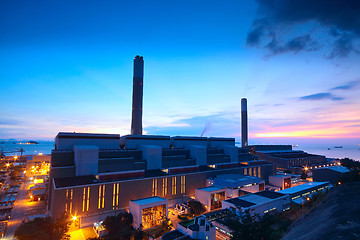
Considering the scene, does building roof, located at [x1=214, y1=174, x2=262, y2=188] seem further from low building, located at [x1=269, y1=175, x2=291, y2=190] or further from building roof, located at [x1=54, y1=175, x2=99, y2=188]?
building roof, located at [x1=54, y1=175, x2=99, y2=188]

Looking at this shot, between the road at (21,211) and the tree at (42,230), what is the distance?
8514 millimetres

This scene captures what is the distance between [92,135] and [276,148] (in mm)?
119755

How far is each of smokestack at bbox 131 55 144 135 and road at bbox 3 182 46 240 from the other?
42.6 m

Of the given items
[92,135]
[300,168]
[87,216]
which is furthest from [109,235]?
[300,168]

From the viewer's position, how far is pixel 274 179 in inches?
2931

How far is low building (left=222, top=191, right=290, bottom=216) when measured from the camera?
4050 centimetres

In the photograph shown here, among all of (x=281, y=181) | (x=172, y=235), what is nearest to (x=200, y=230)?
(x=172, y=235)

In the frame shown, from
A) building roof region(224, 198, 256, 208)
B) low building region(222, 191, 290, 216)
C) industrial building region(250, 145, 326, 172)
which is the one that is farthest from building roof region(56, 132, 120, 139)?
industrial building region(250, 145, 326, 172)

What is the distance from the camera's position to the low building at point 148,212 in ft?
125

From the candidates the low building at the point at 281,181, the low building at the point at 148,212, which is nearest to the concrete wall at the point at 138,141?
the low building at the point at 148,212

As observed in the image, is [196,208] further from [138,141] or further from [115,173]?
[138,141]

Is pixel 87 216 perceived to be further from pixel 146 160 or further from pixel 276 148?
pixel 276 148

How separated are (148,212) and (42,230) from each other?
18.0m

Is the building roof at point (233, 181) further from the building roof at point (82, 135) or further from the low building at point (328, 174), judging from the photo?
the low building at point (328, 174)
